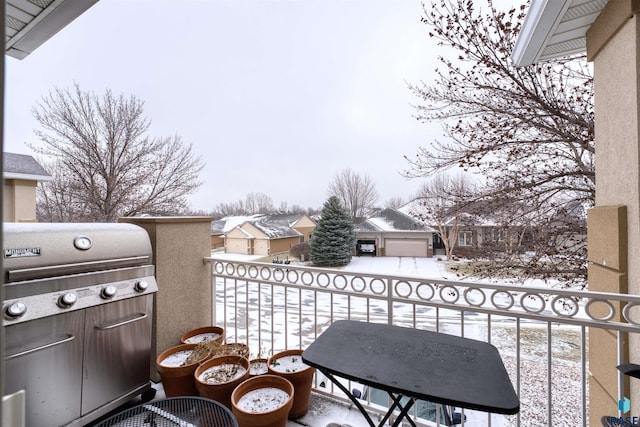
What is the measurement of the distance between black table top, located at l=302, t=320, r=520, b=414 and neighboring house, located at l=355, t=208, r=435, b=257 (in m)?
13.8

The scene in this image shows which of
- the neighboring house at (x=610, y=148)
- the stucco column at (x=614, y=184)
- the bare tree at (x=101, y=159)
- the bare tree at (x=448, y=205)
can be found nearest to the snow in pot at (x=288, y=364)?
the neighboring house at (x=610, y=148)

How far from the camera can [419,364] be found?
1278 millimetres

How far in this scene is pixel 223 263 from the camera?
283 cm

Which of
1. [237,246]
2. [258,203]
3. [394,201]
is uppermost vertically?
[258,203]

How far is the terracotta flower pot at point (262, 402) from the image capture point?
176 cm

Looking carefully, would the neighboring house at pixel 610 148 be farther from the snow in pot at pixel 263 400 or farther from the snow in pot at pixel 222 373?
the snow in pot at pixel 222 373

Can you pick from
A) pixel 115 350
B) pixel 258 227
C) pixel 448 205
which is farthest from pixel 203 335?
pixel 258 227

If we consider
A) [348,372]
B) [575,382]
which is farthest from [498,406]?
[575,382]

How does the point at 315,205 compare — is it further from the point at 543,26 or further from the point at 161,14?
the point at 543,26

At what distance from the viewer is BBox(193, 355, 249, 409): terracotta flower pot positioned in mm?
1996

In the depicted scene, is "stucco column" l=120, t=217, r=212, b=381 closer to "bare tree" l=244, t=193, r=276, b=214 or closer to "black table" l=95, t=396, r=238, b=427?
"black table" l=95, t=396, r=238, b=427

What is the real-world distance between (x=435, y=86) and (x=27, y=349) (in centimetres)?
563

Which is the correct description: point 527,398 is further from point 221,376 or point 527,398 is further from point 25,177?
point 25,177

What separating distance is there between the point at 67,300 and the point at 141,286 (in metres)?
0.47
